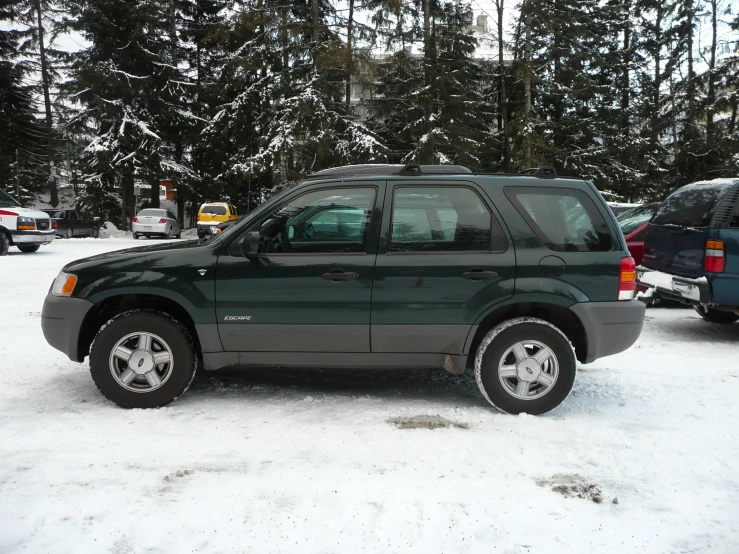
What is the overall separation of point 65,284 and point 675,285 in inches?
262

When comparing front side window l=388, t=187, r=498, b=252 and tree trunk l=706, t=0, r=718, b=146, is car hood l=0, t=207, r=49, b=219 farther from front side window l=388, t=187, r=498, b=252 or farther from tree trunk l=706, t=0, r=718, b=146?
Answer: tree trunk l=706, t=0, r=718, b=146

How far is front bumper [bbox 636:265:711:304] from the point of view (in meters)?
6.79

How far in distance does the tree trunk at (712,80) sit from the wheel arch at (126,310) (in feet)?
96.3

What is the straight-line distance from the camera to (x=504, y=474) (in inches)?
135

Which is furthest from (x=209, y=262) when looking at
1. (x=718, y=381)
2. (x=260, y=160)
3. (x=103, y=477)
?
(x=260, y=160)

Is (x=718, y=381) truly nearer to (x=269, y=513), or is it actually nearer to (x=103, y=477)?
(x=269, y=513)

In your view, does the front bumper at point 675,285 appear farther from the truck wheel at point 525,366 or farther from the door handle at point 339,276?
the door handle at point 339,276

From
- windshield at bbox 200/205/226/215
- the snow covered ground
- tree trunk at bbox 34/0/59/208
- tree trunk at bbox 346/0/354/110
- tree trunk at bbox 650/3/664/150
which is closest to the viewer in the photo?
the snow covered ground

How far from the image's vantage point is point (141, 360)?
173 inches

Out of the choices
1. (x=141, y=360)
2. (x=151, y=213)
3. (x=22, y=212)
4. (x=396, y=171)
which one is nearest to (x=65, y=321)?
(x=141, y=360)

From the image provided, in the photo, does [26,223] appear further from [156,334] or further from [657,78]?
[657,78]

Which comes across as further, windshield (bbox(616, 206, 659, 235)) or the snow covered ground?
windshield (bbox(616, 206, 659, 235))

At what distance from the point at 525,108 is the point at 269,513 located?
27183 mm

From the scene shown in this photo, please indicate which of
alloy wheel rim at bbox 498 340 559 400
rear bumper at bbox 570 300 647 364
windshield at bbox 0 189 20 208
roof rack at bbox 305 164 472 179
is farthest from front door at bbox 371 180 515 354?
→ windshield at bbox 0 189 20 208
